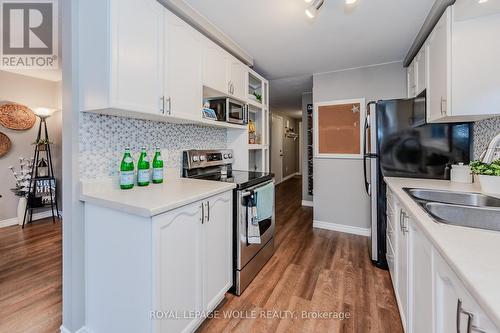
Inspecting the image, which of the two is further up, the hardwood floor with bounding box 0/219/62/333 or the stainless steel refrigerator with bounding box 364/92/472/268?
the stainless steel refrigerator with bounding box 364/92/472/268

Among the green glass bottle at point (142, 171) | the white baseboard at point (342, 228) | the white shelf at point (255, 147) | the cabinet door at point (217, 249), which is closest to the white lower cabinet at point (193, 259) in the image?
the cabinet door at point (217, 249)

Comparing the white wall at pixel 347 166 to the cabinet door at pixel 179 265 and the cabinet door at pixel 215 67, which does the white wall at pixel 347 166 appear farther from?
the cabinet door at pixel 179 265

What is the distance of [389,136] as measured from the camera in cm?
226

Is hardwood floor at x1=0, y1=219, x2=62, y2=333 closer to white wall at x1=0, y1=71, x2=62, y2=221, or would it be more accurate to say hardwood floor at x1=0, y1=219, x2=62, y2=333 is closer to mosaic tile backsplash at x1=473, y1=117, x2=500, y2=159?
white wall at x1=0, y1=71, x2=62, y2=221

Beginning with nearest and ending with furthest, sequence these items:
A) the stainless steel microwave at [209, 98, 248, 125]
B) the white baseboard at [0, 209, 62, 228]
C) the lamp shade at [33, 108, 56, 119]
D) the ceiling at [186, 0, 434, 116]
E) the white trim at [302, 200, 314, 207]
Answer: the ceiling at [186, 0, 434, 116] < the stainless steel microwave at [209, 98, 248, 125] < the white baseboard at [0, 209, 62, 228] < the lamp shade at [33, 108, 56, 119] < the white trim at [302, 200, 314, 207]

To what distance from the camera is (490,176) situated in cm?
151

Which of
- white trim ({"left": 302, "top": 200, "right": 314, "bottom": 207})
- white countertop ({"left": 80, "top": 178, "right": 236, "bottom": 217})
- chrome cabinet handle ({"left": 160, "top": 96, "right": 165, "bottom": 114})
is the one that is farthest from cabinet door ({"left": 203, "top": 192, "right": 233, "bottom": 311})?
white trim ({"left": 302, "top": 200, "right": 314, "bottom": 207})

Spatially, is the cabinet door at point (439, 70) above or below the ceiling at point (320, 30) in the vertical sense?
below

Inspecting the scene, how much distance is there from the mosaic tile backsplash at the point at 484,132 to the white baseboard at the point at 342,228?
155 cm

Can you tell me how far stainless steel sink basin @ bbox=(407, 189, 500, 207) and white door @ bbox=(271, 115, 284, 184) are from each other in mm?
4786

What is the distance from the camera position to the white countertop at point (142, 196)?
3.76 ft

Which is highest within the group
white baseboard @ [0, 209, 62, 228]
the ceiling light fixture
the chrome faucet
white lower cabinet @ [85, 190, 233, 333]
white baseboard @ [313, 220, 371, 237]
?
the ceiling light fixture

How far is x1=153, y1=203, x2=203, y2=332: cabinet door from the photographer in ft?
3.81

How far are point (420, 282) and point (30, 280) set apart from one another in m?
2.96
